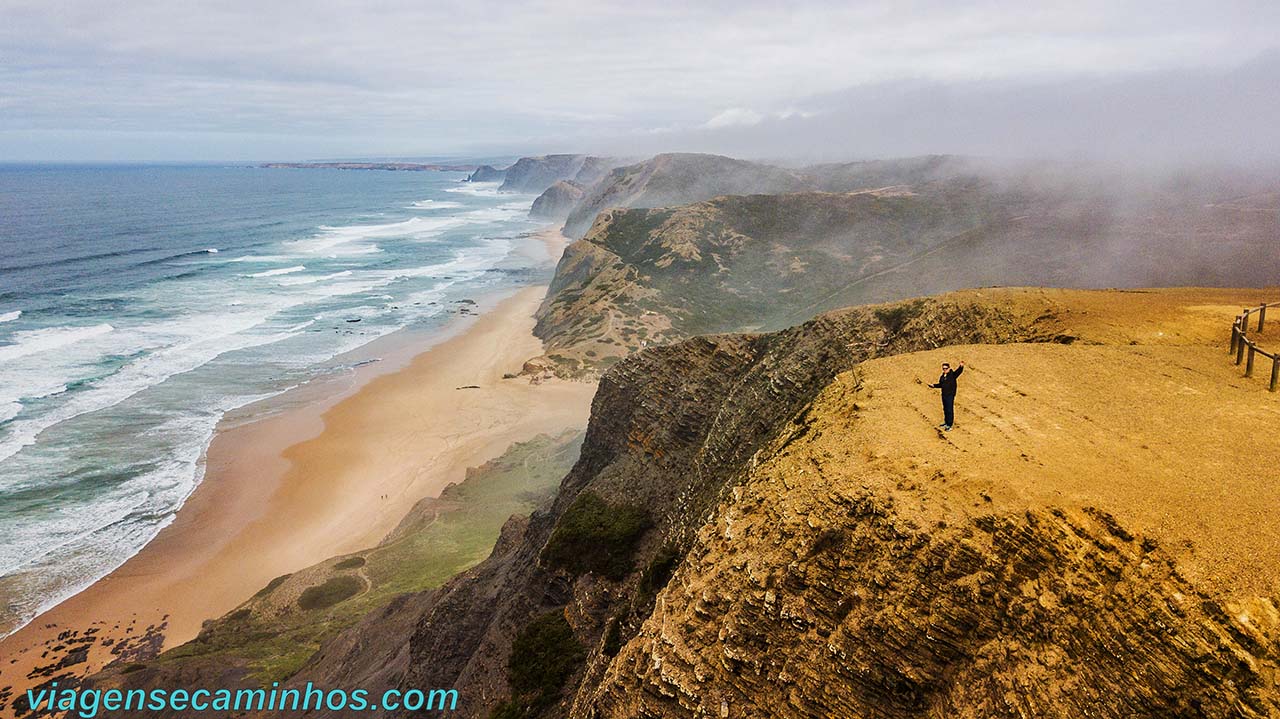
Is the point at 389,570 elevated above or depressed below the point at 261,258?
below

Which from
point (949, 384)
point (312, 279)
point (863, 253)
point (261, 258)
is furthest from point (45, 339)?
point (863, 253)

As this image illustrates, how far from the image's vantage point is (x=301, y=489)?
37781 mm

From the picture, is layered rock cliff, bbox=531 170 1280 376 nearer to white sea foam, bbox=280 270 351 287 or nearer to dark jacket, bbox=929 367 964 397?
white sea foam, bbox=280 270 351 287

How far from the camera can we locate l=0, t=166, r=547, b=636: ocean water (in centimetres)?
3338

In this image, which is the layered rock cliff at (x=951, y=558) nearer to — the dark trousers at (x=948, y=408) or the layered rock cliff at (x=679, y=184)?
the dark trousers at (x=948, y=408)

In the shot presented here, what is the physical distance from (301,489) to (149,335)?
35968 mm

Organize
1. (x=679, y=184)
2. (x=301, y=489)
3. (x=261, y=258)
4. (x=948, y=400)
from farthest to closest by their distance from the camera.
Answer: (x=679, y=184)
(x=261, y=258)
(x=301, y=489)
(x=948, y=400)

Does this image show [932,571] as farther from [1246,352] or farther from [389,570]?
[389,570]

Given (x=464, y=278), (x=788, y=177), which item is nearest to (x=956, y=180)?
(x=788, y=177)

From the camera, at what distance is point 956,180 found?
102500 mm

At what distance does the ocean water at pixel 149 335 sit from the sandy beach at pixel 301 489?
1.66m

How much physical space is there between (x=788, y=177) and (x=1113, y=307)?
121 m

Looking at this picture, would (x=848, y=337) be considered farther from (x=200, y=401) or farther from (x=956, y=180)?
(x=956, y=180)

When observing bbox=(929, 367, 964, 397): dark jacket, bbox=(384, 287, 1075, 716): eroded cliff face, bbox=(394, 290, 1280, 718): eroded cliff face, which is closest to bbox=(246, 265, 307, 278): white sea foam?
bbox=(384, 287, 1075, 716): eroded cliff face
